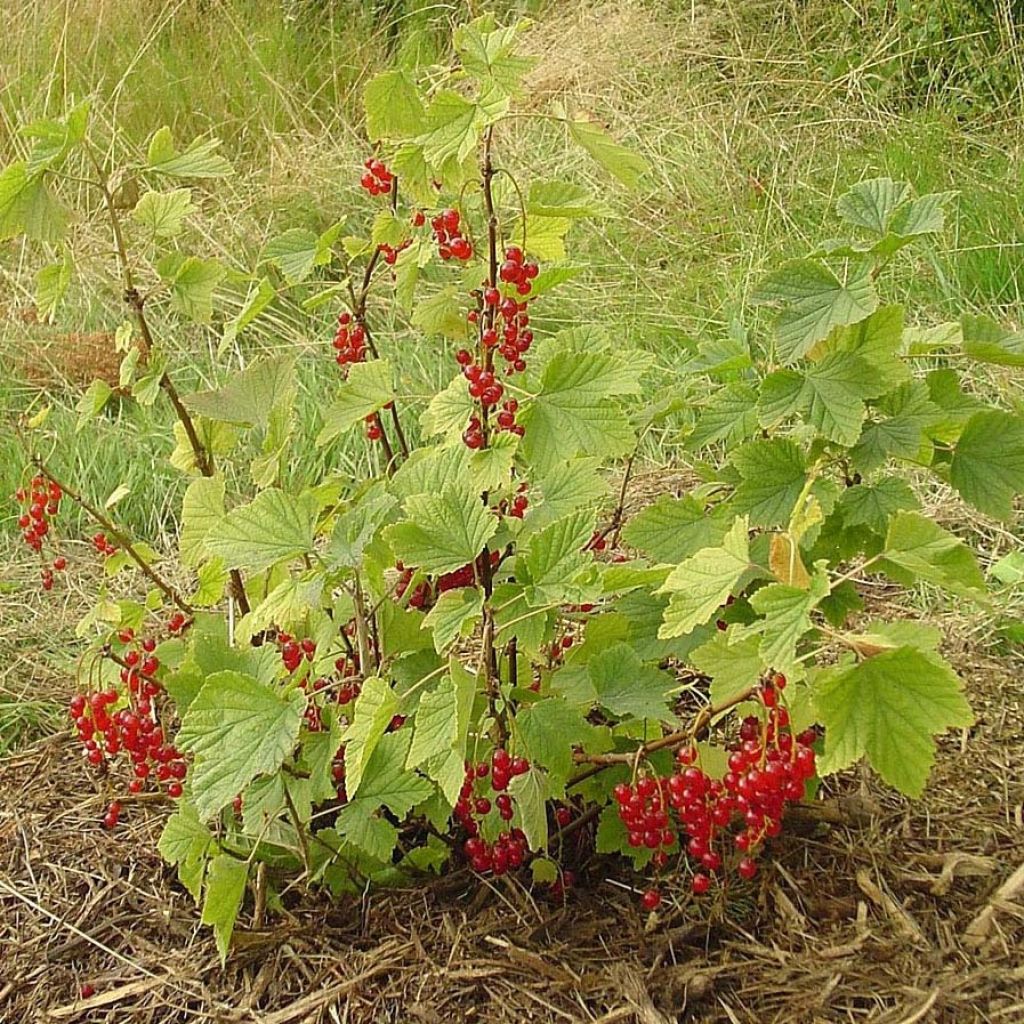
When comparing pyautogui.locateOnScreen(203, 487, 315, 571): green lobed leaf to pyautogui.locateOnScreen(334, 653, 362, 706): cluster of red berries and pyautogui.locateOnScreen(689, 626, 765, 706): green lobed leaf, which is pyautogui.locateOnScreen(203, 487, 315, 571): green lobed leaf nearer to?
pyautogui.locateOnScreen(334, 653, 362, 706): cluster of red berries

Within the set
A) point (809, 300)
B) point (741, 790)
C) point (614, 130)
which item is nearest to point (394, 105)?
point (809, 300)

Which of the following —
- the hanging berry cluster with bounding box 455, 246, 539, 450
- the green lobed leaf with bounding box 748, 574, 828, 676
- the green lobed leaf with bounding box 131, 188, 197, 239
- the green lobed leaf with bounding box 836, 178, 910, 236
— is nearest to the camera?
the green lobed leaf with bounding box 748, 574, 828, 676

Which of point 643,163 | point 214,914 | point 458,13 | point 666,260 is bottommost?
point 666,260

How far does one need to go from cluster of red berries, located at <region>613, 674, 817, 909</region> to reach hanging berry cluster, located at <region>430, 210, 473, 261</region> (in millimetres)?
560

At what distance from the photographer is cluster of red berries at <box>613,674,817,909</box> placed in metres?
1.21

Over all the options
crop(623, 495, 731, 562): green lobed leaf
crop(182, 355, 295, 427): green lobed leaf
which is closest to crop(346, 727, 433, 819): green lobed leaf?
crop(623, 495, 731, 562): green lobed leaf

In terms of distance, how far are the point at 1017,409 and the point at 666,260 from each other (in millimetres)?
2870

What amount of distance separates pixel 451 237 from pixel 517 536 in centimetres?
35

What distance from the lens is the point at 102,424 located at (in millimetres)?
3625

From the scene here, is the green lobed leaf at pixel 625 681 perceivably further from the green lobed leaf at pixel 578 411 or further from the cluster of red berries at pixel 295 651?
the cluster of red berries at pixel 295 651

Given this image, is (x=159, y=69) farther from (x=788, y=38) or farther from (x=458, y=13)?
(x=788, y=38)

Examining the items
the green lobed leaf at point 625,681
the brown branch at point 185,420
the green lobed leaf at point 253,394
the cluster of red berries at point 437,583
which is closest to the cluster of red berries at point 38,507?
the brown branch at point 185,420

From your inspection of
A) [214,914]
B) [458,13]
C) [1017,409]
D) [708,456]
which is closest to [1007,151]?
[708,456]

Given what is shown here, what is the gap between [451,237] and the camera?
1472 mm
